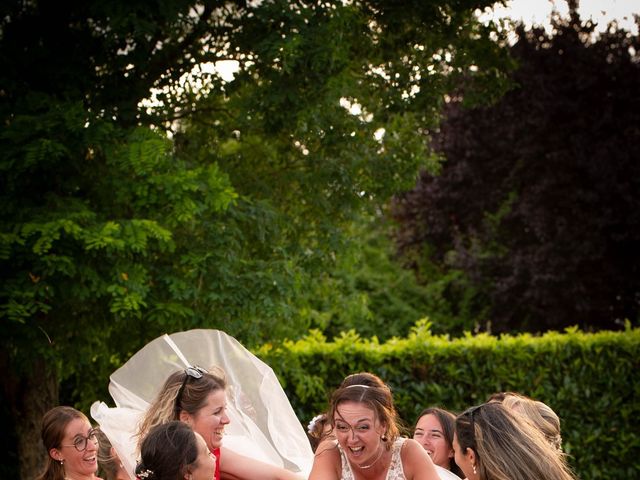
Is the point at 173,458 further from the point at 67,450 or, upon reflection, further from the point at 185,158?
the point at 185,158

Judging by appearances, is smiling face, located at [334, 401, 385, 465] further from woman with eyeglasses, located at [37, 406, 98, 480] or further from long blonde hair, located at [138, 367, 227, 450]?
woman with eyeglasses, located at [37, 406, 98, 480]

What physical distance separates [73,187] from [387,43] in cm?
348

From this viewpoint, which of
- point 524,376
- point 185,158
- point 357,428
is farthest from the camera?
point 524,376

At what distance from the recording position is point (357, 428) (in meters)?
4.33

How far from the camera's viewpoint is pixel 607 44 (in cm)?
1770

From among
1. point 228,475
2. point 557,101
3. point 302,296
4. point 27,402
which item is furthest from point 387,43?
point 557,101

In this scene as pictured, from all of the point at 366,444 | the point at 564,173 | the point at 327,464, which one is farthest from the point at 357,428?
the point at 564,173

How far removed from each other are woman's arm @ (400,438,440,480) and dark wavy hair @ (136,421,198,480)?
53.8 inches

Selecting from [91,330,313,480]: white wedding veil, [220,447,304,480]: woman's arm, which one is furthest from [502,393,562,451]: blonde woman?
[220,447,304,480]: woman's arm

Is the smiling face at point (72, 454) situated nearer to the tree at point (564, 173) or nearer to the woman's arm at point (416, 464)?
the woman's arm at point (416, 464)

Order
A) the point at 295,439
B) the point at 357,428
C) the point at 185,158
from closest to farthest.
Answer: the point at 357,428 < the point at 295,439 < the point at 185,158

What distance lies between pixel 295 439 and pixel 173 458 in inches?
71.3

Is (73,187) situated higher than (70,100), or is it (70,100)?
(70,100)

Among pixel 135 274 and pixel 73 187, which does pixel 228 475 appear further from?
pixel 73 187
